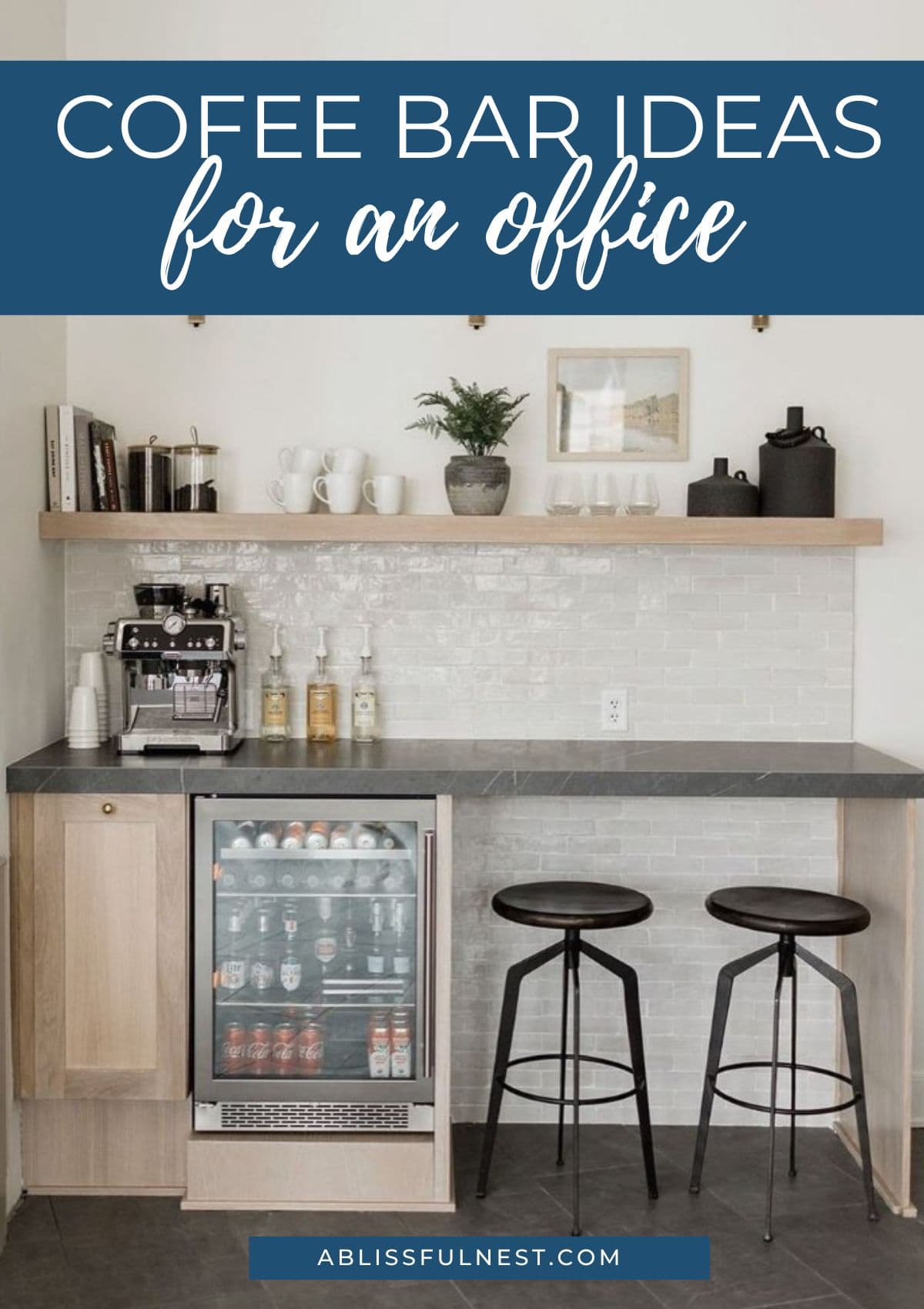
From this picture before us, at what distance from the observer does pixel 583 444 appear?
157 inches

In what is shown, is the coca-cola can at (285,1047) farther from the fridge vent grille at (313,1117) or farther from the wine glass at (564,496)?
the wine glass at (564,496)

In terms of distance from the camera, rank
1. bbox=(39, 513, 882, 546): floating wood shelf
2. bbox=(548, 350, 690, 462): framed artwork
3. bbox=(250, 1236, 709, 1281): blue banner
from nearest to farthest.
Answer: bbox=(250, 1236, 709, 1281): blue banner < bbox=(39, 513, 882, 546): floating wood shelf < bbox=(548, 350, 690, 462): framed artwork

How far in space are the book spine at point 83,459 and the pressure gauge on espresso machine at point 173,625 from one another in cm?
38

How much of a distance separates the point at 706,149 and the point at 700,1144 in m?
2.60

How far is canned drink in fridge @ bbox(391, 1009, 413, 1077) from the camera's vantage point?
350 cm

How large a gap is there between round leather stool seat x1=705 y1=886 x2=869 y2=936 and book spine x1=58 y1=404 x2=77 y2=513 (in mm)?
1921

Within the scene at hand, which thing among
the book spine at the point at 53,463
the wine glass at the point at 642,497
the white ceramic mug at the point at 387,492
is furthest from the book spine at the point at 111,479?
the wine glass at the point at 642,497

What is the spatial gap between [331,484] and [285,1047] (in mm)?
1447

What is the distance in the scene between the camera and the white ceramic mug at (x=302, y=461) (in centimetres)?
388

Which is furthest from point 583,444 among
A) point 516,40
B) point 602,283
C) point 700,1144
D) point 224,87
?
point 700,1144

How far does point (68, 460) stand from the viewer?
377 centimetres

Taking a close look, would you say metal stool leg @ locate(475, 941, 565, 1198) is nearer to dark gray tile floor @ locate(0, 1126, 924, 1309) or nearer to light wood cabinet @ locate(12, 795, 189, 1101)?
dark gray tile floor @ locate(0, 1126, 924, 1309)

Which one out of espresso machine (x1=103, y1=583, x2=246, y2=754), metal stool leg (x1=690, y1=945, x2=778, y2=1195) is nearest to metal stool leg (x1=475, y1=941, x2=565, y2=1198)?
metal stool leg (x1=690, y1=945, x2=778, y2=1195)

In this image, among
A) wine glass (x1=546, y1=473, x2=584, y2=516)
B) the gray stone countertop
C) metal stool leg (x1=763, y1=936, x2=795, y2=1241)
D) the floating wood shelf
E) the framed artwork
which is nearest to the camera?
metal stool leg (x1=763, y1=936, x2=795, y2=1241)
